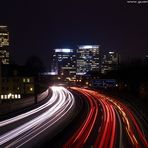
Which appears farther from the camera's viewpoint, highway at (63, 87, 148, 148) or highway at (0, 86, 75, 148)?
highway at (0, 86, 75, 148)

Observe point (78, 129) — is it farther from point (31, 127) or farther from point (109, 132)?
point (31, 127)

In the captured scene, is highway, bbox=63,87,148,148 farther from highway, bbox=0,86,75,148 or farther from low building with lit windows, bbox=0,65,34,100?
low building with lit windows, bbox=0,65,34,100

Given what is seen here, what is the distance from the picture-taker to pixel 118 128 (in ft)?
153

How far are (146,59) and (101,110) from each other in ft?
248

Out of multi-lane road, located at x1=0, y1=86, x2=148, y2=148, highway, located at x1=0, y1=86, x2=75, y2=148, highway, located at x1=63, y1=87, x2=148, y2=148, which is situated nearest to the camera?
highway, located at x1=63, y1=87, x2=148, y2=148

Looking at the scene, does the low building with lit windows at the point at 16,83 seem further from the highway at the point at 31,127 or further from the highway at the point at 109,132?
the highway at the point at 109,132

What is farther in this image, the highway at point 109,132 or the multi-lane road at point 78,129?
the multi-lane road at point 78,129

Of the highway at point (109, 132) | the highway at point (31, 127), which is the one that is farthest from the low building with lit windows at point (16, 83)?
the highway at point (109, 132)

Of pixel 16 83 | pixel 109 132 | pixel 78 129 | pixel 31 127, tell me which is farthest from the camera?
pixel 16 83

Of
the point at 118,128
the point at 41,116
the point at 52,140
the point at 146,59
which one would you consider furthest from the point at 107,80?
the point at 52,140

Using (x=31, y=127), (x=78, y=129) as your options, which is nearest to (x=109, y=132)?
(x=78, y=129)

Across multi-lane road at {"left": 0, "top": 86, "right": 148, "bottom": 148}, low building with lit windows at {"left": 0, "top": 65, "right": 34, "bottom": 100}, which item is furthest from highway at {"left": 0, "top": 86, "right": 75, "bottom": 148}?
low building with lit windows at {"left": 0, "top": 65, "right": 34, "bottom": 100}

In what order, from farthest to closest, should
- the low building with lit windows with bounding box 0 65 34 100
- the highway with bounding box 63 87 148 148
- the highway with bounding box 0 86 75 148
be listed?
the low building with lit windows with bounding box 0 65 34 100 < the highway with bounding box 0 86 75 148 < the highway with bounding box 63 87 148 148

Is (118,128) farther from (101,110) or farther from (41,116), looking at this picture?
(101,110)
